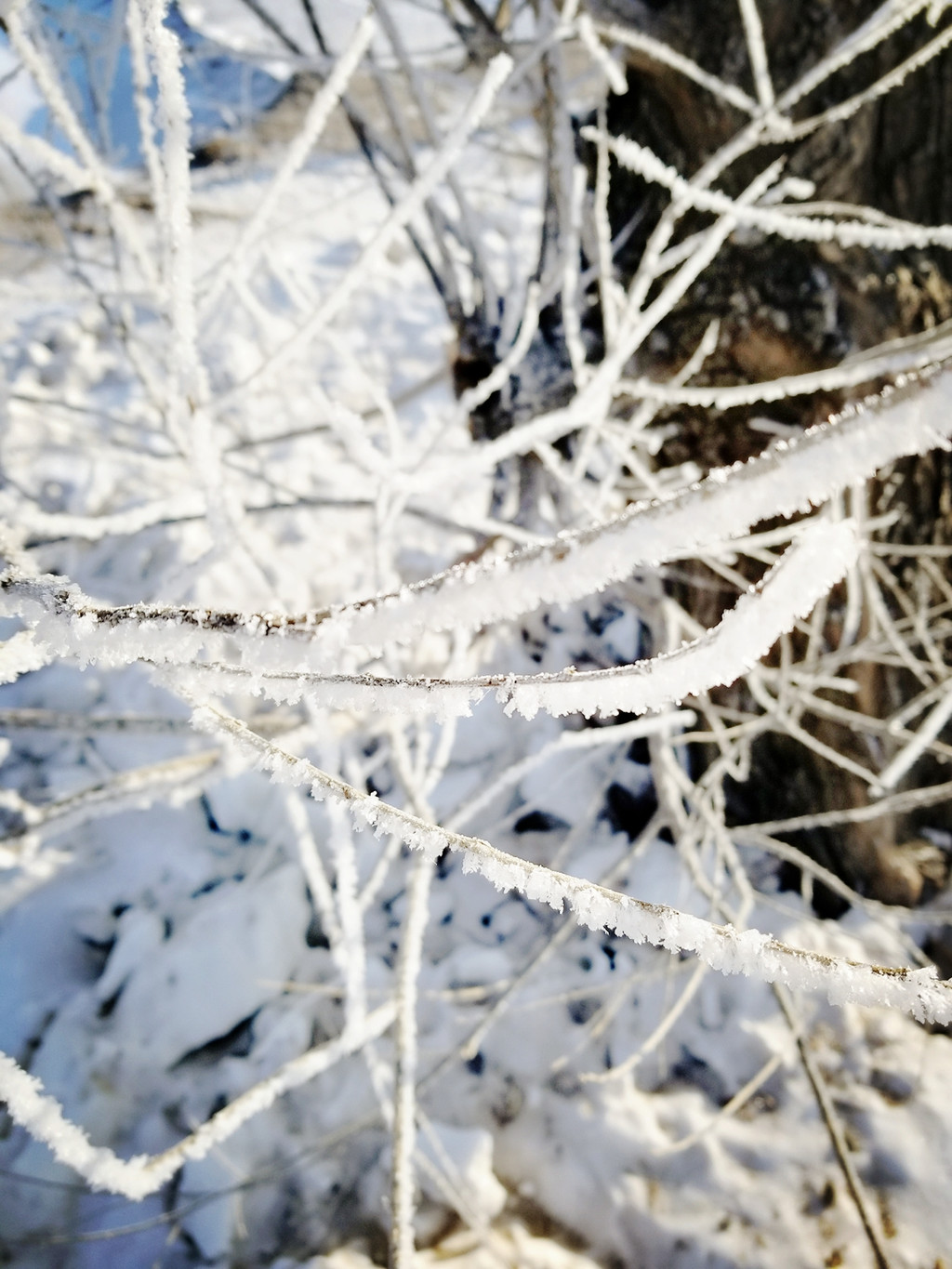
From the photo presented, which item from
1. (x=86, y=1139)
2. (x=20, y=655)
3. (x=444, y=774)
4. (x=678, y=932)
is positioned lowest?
(x=444, y=774)

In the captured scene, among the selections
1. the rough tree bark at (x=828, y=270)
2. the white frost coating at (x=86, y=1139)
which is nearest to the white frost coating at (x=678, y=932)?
the white frost coating at (x=86, y=1139)

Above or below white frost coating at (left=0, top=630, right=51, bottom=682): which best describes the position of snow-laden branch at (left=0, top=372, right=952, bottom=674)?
above

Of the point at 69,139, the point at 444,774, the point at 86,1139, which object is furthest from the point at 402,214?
the point at 444,774

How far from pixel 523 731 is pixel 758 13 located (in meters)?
1.49

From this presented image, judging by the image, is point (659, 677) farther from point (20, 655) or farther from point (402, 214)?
point (402, 214)

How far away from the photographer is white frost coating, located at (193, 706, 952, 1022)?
0.74 feet

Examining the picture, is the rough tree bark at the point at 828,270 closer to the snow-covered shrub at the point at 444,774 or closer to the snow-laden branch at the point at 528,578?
the snow-covered shrub at the point at 444,774

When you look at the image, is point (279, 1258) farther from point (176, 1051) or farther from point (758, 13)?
point (758, 13)

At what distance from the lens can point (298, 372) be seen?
2066 mm

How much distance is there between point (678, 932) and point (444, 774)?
129 cm

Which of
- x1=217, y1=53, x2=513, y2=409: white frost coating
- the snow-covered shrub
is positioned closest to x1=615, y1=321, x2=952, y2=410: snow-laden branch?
the snow-covered shrub

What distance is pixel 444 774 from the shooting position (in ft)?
4.91

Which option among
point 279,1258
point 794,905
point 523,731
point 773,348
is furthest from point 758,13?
point 279,1258

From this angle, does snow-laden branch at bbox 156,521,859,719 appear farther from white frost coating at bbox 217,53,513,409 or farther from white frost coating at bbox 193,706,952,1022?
white frost coating at bbox 217,53,513,409
